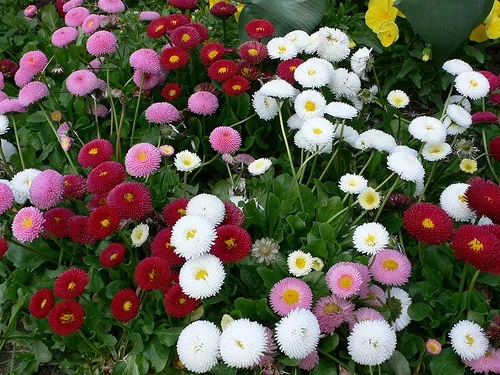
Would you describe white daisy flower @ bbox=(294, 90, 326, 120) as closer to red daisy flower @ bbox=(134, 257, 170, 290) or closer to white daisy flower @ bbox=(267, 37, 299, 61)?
white daisy flower @ bbox=(267, 37, 299, 61)

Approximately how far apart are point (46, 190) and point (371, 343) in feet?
3.67

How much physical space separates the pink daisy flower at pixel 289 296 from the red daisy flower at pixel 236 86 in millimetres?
862

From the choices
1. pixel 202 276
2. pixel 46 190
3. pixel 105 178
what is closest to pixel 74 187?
pixel 46 190

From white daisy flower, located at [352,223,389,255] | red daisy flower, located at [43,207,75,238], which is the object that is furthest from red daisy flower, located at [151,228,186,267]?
white daisy flower, located at [352,223,389,255]

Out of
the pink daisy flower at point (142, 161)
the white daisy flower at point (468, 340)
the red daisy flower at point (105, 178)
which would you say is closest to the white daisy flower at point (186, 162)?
the pink daisy flower at point (142, 161)

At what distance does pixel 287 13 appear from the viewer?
2557 mm

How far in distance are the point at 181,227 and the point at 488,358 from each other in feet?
3.08

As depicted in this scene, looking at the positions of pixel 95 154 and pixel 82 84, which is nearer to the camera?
pixel 95 154

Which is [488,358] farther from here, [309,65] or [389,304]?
[309,65]

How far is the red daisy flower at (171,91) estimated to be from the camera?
7.29 ft

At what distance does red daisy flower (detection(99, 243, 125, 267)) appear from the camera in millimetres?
1624

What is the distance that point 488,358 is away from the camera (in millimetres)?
1520

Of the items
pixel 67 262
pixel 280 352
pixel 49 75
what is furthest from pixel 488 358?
pixel 49 75

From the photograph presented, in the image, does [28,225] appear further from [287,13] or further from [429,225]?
[287,13]
